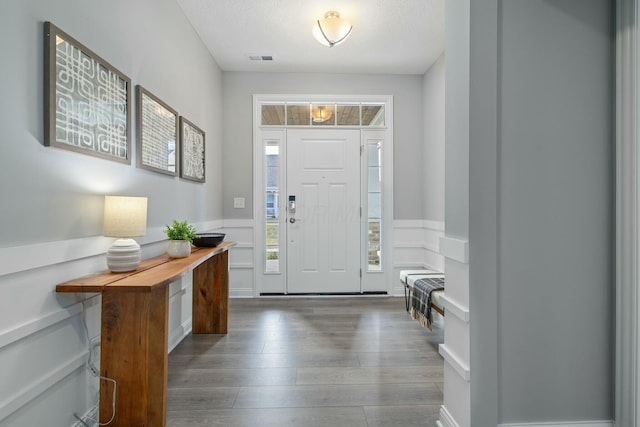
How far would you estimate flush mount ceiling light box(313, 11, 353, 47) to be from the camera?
259cm

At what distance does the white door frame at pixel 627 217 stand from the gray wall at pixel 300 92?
8.46 ft

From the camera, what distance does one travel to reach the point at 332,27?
261 cm

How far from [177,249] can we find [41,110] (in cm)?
101

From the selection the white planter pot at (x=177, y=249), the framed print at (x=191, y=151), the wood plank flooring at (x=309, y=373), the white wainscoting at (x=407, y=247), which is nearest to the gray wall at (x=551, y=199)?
the wood plank flooring at (x=309, y=373)

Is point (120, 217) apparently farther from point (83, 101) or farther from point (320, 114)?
point (320, 114)

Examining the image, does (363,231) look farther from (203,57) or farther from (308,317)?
(203,57)

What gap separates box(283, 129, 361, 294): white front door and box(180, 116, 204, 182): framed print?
109cm

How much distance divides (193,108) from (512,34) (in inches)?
98.3

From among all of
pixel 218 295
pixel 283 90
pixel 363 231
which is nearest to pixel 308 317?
pixel 218 295

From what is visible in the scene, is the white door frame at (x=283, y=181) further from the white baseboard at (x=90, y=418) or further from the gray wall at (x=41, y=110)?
the white baseboard at (x=90, y=418)

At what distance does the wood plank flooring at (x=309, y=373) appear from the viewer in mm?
1642

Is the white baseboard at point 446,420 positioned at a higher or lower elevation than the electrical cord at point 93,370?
lower

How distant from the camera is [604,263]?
135 cm

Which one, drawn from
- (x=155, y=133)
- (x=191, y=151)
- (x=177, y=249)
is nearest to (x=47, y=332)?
(x=177, y=249)
